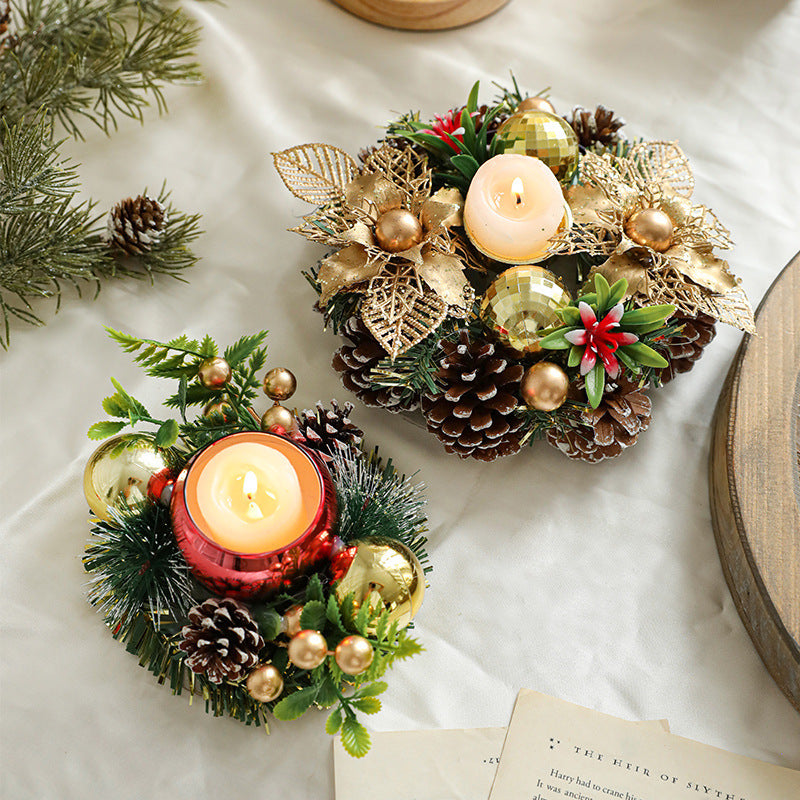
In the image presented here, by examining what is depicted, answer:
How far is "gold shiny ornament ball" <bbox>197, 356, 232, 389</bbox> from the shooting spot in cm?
55

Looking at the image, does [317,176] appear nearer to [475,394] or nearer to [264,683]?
[475,394]

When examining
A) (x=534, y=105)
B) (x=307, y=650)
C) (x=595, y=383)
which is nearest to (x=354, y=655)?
(x=307, y=650)

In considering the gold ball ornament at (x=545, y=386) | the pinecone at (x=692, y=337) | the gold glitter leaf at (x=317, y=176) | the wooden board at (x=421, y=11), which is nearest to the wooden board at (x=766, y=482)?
the pinecone at (x=692, y=337)

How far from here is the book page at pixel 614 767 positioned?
1.82 feet

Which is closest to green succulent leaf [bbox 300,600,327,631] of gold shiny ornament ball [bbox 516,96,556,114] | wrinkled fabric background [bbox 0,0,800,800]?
wrinkled fabric background [bbox 0,0,800,800]

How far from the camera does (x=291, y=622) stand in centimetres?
52

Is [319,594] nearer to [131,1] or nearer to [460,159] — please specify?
[460,159]

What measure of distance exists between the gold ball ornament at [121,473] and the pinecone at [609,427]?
0.31 metres

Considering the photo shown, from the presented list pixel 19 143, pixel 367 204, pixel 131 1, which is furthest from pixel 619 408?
pixel 131 1

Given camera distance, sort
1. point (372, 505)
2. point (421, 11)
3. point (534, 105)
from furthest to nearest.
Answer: point (421, 11)
point (534, 105)
point (372, 505)

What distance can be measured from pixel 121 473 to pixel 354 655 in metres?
0.21

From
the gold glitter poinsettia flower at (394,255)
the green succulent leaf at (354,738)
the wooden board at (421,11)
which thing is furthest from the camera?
the wooden board at (421,11)

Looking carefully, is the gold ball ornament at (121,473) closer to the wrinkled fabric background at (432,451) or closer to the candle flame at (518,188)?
the wrinkled fabric background at (432,451)

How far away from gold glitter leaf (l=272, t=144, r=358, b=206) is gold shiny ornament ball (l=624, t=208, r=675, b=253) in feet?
0.74
